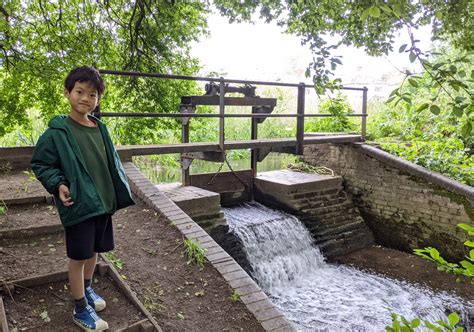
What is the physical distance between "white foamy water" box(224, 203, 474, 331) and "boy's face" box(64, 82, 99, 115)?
3609 millimetres

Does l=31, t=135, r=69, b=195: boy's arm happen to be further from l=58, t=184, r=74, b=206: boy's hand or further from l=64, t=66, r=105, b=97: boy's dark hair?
l=64, t=66, r=105, b=97: boy's dark hair

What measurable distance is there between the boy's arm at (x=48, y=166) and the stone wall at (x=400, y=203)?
6004 millimetres

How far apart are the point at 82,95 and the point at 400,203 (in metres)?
6.34

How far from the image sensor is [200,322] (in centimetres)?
271

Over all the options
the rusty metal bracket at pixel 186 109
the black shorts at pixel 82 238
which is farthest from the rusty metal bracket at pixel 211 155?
the black shorts at pixel 82 238

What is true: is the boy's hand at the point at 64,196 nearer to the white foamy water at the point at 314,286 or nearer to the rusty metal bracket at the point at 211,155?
the white foamy water at the point at 314,286

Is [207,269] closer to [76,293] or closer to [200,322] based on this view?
[200,322]

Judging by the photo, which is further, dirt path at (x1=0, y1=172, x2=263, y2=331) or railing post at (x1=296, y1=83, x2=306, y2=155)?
railing post at (x1=296, y1=83, x2=306, y2=155)

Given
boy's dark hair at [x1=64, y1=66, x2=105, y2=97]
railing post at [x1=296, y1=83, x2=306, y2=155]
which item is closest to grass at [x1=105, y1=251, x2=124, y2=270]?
boy's dark hair at [x1=64, y1=66, x2=105, y2=97]

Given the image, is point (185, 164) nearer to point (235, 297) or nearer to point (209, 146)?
point (209, 146)

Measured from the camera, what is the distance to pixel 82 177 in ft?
6.93

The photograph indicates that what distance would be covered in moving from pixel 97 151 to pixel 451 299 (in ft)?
17.3

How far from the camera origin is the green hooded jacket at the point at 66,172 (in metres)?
2.05

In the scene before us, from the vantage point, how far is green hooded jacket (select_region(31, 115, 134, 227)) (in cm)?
205
